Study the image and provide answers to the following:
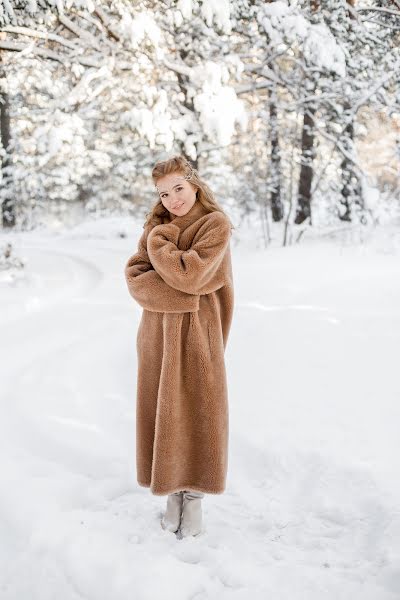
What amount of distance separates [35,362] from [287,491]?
3079 millimetres

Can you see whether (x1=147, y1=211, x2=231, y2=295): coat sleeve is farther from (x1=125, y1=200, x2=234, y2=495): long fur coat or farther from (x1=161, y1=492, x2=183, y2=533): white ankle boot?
(x1=161, y1=492, x2=183, y2=533): white ankle boot

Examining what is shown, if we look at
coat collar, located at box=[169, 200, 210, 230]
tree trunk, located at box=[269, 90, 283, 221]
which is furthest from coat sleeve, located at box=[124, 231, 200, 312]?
tree trunk, located at box=[269, 90, 283, 221]

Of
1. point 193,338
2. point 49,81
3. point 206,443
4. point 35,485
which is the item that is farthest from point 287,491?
point 49,81

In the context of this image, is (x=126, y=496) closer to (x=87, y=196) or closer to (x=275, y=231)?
(x=275, y=231)

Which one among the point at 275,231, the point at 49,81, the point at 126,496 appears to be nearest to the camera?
the point at 126,496

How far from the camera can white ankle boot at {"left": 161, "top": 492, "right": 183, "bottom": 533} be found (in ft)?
9.12

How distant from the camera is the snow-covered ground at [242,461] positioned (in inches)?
95.1

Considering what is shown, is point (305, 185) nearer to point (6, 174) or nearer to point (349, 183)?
point (349, 183)

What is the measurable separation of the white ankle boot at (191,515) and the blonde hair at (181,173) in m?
1.49

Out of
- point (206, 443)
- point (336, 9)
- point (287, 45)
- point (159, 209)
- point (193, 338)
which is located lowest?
point (206, 443)

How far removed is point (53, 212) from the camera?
78.3 feet

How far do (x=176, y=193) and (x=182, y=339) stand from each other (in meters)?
0.75

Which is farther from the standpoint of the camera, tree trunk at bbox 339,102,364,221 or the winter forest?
tree trunk at bbox 339,102,364,221

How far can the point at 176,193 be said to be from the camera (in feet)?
8.39
